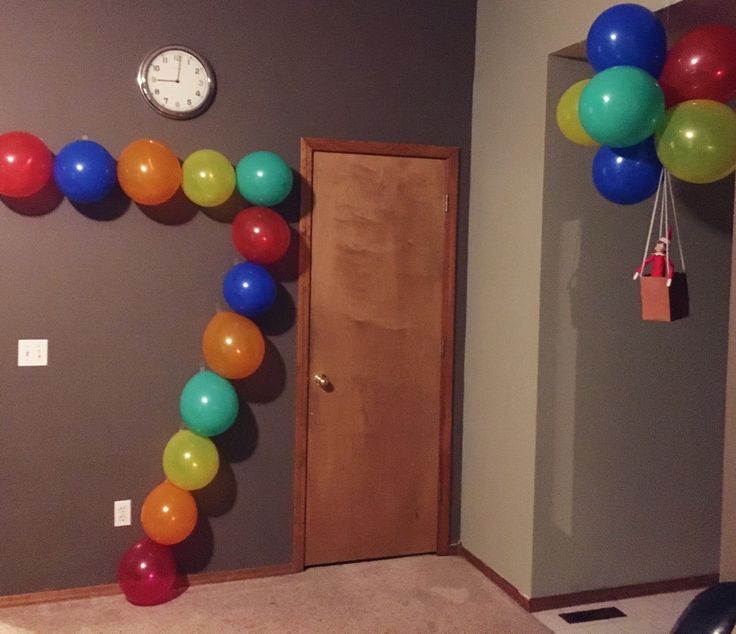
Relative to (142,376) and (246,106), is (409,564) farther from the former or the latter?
(246,106)

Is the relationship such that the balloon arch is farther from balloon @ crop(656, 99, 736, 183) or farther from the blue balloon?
balloon @ crop(656, 99, 736, 183)

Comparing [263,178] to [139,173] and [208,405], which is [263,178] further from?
[208,405]

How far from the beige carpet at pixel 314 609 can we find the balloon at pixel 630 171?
1.69 metres

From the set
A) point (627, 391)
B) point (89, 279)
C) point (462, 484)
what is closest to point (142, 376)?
point (89, 279)

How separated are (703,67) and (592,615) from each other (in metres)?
2.14

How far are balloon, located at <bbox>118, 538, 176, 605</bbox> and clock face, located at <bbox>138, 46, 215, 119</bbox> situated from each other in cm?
173

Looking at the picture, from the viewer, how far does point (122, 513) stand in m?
3.26

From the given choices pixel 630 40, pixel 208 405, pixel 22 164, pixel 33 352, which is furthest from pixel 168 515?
Answer: pixel 630 40

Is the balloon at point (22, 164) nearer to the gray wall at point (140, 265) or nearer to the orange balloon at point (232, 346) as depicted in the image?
the gray wall at point (140, 265)

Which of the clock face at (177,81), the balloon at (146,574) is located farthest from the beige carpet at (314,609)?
the clock face at (177,81)

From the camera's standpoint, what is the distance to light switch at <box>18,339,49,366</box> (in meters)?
3.10

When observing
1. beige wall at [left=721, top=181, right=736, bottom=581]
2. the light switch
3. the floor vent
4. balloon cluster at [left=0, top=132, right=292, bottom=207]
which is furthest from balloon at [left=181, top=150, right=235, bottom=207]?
the floor vent

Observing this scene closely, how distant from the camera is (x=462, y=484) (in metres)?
3.75

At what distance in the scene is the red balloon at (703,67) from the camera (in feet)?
6.93
